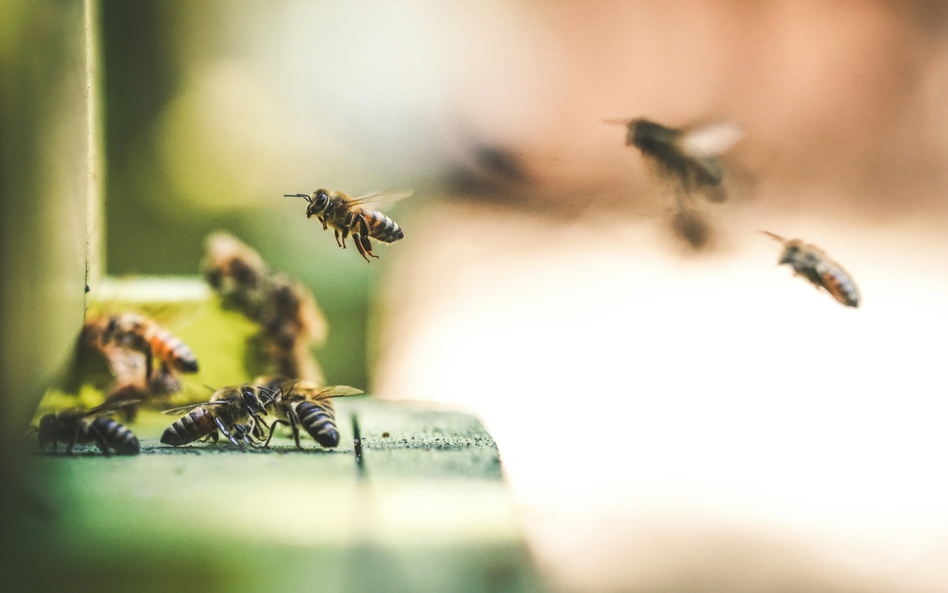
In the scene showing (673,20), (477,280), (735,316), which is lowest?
(735,316)

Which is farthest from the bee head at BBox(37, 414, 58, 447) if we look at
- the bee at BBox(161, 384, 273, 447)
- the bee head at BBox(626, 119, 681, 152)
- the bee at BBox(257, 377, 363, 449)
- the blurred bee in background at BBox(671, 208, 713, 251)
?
the blurred bee in background at BBox(671, 208, 713, 251)

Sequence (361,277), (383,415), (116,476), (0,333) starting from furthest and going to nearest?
1. (361,277)
2. (383,415)
3. (116,476)
4. (0,333)

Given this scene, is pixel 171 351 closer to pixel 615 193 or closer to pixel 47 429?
pixel 47 429

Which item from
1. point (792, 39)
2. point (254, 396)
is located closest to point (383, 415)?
point (254, 396)

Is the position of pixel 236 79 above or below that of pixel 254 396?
above

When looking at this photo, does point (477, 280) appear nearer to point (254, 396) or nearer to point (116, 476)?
point (254, 396)

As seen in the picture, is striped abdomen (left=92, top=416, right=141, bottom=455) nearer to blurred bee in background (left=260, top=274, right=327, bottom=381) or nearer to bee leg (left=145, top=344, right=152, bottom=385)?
bee leg (left=145, top=344, right=152, bottom=385)

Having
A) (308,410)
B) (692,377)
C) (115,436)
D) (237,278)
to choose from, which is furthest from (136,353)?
(692,377)
